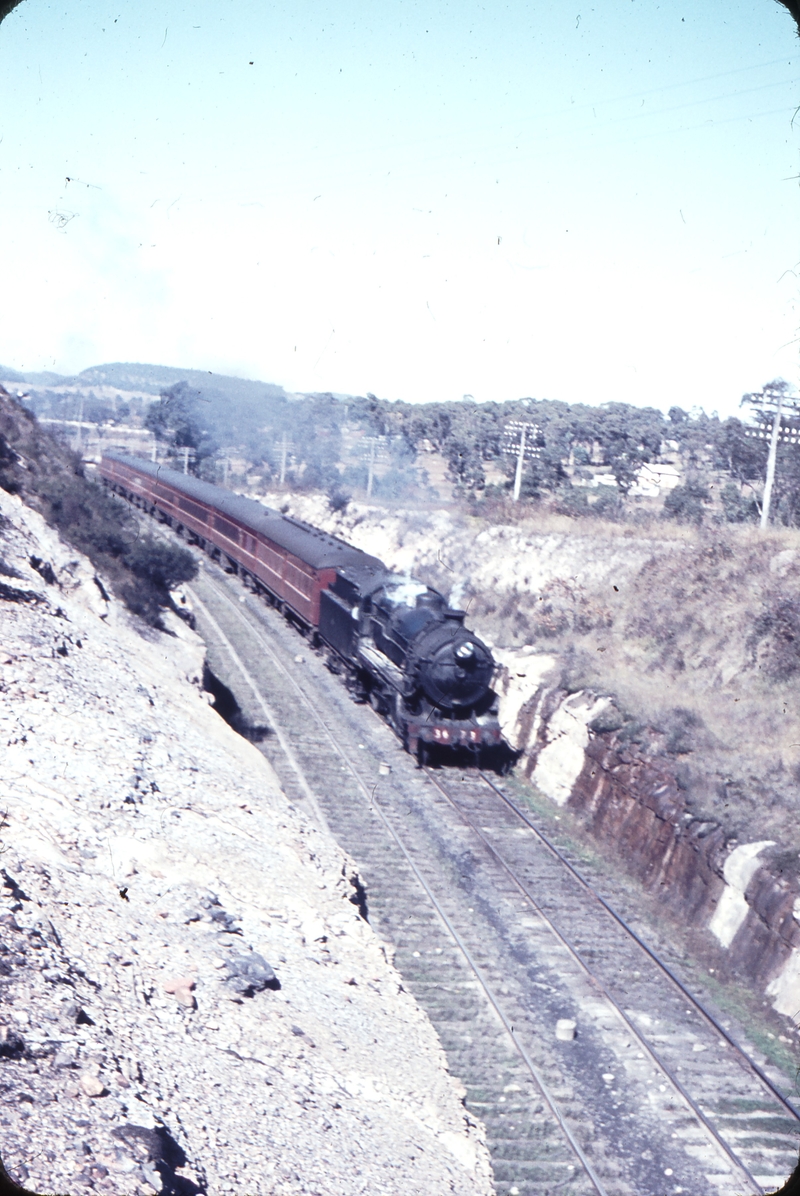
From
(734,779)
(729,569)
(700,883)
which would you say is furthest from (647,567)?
(700,883)

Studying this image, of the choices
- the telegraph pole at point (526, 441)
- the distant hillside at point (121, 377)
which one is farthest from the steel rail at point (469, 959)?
the distant hillside at point (121, 377)

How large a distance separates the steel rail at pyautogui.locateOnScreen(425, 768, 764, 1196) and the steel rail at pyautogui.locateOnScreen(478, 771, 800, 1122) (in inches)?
37.4

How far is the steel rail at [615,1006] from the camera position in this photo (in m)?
8.50

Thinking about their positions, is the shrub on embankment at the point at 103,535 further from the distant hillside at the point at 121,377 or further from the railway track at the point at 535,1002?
the distant hillside at the point at 121,377

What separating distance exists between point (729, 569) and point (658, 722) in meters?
8.87

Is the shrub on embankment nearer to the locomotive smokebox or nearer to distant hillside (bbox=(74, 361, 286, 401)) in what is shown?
the locomotive smokebox

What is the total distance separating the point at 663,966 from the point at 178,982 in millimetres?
6636

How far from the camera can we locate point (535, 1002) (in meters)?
10.8

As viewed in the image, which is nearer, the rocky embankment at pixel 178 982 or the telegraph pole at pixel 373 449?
the rocky embankment at pixel 178 982

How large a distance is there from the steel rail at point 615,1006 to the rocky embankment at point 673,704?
6.53 feet

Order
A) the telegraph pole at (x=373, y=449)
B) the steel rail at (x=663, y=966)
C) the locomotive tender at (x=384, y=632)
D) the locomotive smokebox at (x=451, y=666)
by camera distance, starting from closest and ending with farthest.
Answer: the steel rail at (x=663, y=966) < the locomotive smokebox at (x=451, y=666) < the locomotive tender at (x=384, y=632) < the telegraph pole at (x=373, y=449)

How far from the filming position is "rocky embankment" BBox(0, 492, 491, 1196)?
577 centimetres

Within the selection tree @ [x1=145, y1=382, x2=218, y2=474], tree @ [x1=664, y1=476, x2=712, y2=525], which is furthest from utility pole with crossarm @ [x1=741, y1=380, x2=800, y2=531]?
tree @ [x1=145, y1=382, x2=218, y2=474]

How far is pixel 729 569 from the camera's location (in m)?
24.0
